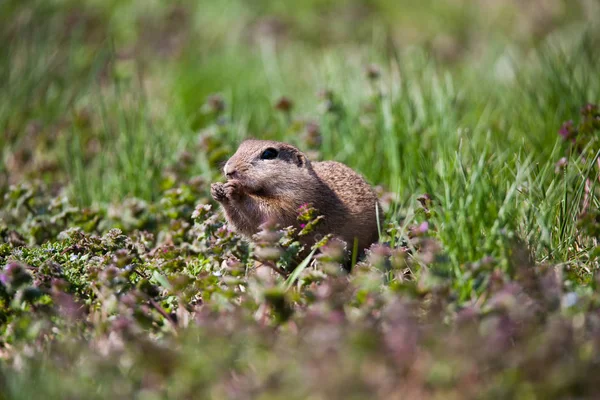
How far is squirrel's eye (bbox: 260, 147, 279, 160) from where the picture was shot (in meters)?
3.83

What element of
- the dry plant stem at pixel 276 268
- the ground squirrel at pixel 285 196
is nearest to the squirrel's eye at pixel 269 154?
the ground squirrel at pixel 285 196

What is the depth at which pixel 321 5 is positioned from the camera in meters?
9.28

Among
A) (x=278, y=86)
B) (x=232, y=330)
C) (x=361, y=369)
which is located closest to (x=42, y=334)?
(x=232, y=330)

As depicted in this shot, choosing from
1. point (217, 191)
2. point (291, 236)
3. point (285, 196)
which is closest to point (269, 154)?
point (285, 196)

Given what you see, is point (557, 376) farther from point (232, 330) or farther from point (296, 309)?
point (296, 309)

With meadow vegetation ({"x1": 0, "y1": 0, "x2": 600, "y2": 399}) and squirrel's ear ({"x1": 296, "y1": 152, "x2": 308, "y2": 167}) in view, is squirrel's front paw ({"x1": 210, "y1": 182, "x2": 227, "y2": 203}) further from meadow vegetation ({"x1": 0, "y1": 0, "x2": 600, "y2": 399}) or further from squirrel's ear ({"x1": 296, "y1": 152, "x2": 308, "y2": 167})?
squirrel's ear ({"x1": 296, "y1": 152, "x2": 308, "y2": 167})

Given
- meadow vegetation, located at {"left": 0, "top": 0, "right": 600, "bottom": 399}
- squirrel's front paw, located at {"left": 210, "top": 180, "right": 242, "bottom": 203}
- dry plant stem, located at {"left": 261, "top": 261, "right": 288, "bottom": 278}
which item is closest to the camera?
meadow vegetation, located at {"left": 0, "top": 0, "right": 600, "bottom": 399}

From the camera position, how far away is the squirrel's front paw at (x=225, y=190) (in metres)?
3.62

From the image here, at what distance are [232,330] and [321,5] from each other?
7.63m

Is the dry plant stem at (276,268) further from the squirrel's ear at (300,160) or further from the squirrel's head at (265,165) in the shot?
the squirrel's ear at (300,160)

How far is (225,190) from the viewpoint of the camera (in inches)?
142

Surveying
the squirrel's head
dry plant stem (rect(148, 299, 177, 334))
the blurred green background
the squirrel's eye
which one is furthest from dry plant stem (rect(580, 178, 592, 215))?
dry plant stem (rect(148, 299, 177, 334))

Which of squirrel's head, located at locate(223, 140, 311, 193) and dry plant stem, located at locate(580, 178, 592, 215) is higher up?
squirrel's head, located at locate(223, 140, 311, 193)

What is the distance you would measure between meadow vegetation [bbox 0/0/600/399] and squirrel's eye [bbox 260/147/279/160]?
1.52 feet
